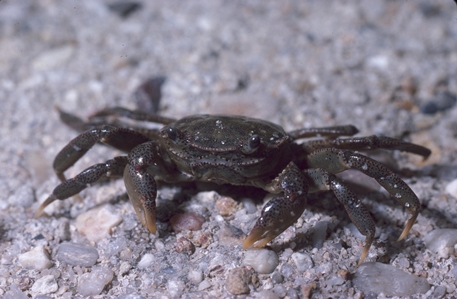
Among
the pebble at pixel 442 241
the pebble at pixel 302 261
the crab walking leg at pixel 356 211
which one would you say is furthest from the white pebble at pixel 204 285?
the pebble at pixel 442 241

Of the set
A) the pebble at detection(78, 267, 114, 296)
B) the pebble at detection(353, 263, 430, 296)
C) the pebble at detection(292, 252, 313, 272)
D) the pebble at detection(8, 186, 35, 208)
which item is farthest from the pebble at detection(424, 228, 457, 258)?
the pebble at detection(8, 186, 35, 208)

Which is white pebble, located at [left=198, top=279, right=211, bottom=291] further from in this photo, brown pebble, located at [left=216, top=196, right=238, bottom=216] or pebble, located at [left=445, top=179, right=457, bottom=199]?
pebble, located at [left=445, top=179, right=457, bottom=199]

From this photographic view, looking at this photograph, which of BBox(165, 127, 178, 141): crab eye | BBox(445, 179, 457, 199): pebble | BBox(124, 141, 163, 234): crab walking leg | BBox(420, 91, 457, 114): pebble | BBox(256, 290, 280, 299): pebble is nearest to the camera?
BBox(256, 290, 280, 299): pebble

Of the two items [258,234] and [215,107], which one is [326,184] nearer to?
[258,234]

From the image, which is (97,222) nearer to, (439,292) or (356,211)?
(356,211)

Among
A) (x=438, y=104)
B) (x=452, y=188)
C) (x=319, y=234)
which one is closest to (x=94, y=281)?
(x=319, y=234)

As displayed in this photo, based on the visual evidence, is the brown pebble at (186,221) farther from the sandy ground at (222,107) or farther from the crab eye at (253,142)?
the crab eye at (253,142)

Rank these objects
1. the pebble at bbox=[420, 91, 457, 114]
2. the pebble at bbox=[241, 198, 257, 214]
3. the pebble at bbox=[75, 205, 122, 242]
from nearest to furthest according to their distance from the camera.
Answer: the pebble at bbox=[75, 205, 122, 242] → the pebble at bbox=[241, 198, 257, 214] → the pebble at bbox=[420, 91, 457, 114]

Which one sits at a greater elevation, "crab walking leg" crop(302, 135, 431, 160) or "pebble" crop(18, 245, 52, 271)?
"crab walking leg" crop(302, 135, 431, 160)
